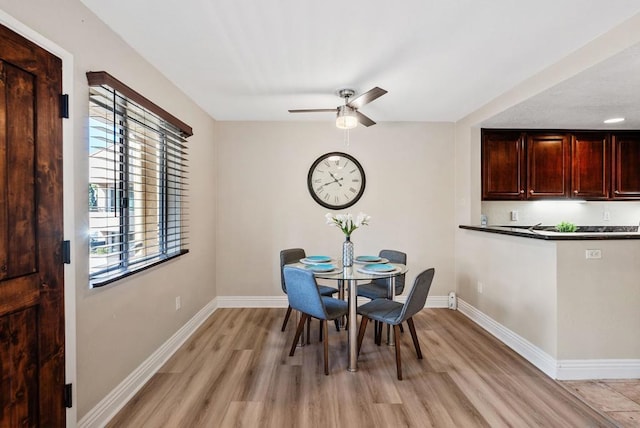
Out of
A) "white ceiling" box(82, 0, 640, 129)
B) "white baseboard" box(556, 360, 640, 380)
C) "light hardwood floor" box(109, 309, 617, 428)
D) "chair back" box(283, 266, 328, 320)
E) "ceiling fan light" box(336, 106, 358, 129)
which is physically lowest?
"light hardwood floor" box(109, 309, 617, 428)

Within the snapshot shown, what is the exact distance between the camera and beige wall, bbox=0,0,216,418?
5.37 feet

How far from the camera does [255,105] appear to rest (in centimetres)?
344

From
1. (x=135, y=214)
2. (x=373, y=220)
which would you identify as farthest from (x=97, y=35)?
(x=373, y=220)

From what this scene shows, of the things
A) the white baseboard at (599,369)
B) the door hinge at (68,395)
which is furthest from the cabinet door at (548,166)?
the door hinge at (68,395)

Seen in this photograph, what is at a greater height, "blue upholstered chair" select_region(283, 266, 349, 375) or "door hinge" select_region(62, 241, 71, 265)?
"door hinge" select_region(62, 241, 71, 265)

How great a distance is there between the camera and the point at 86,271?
70.1 inches

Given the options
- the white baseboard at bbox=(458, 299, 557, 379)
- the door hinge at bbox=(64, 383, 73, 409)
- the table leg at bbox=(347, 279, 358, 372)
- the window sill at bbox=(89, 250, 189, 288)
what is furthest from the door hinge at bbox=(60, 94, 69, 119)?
the white baseboard at bbox=(458, 299, 557, 379)

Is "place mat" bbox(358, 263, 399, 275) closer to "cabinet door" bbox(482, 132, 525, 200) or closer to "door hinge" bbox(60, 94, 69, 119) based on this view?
"cabinet door" bbox(482, 132, 525, 200)

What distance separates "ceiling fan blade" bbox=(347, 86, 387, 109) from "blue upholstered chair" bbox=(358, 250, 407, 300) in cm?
165

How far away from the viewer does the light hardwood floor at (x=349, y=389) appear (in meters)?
1.94

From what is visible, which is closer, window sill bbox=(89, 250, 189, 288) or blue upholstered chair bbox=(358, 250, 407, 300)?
window sill bbox=(89, 250, 189, 288)

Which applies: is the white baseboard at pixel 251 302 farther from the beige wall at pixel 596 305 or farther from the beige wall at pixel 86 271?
the beige wall at pixel 596 305

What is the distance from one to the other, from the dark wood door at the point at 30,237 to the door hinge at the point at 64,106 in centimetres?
2

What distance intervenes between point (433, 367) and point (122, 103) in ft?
9.92
